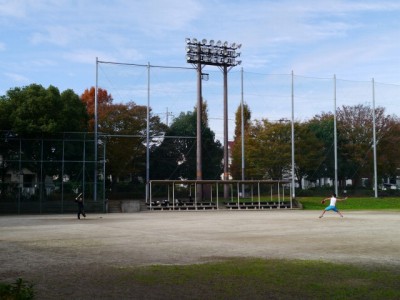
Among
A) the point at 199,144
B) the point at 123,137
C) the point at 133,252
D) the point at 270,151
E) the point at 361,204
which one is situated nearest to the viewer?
the point at 133,252

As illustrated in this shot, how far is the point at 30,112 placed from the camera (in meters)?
40.0

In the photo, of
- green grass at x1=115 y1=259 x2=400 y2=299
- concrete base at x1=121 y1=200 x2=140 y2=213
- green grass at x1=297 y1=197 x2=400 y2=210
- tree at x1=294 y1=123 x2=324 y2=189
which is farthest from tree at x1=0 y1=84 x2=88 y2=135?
green grass at x1=115 y1=259 x2=400 y2=299

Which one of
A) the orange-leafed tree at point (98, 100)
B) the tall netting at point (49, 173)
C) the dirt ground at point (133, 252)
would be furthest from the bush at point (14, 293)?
the orange-leafed tree at point (98, 100)

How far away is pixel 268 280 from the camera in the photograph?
8.87m

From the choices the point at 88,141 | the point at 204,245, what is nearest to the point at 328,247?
the point at 204,245

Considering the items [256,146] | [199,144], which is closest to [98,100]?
[199,144]

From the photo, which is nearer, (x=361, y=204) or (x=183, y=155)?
(x=361, y=204)

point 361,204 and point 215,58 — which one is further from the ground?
point 215,58

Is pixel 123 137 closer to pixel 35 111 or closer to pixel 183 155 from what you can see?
pixel 183 155

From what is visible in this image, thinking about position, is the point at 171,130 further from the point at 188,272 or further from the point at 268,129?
the point at 188,272

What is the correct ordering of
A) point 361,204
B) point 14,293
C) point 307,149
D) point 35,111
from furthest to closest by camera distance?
point 307,149 < point 361,204 < point 35,111 < point 14,293

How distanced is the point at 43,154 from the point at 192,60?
17.2 meters

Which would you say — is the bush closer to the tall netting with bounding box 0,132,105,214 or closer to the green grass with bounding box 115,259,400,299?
the green grass with bounding box 115,259,400,299

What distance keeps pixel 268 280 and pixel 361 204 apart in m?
40.3
